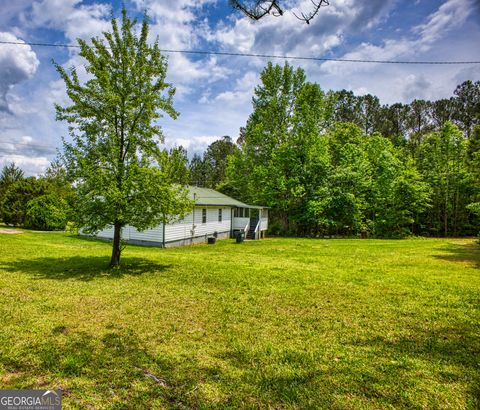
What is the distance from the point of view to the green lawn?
132 inches

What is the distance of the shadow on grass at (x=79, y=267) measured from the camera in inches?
352

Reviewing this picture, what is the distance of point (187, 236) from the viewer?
A: 18781mm

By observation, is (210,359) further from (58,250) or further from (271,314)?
(58,250)

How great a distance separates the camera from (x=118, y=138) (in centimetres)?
970

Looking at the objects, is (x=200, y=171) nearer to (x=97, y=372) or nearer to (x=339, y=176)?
(x=339, y=176)

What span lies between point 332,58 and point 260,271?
7.66 m

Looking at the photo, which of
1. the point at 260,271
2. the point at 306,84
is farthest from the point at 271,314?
the point at 306,84

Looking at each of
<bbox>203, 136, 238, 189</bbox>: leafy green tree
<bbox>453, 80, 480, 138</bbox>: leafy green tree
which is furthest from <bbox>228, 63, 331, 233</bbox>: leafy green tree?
<bbox>203, 136, 238, 189</bbox>: leafy green tree

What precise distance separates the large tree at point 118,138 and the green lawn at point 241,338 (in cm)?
212

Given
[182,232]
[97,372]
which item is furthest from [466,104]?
[97,372]

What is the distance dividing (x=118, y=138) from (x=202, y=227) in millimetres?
11518

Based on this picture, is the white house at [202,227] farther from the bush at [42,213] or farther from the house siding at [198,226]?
the bush at [42,213]

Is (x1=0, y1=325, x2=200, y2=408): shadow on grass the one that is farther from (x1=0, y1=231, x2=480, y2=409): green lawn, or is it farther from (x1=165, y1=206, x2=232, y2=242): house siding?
(x1=165, y1=206, x2=232, y2=242): house siding

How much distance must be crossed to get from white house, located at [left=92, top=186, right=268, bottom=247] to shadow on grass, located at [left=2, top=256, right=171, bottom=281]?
7.95 ft
